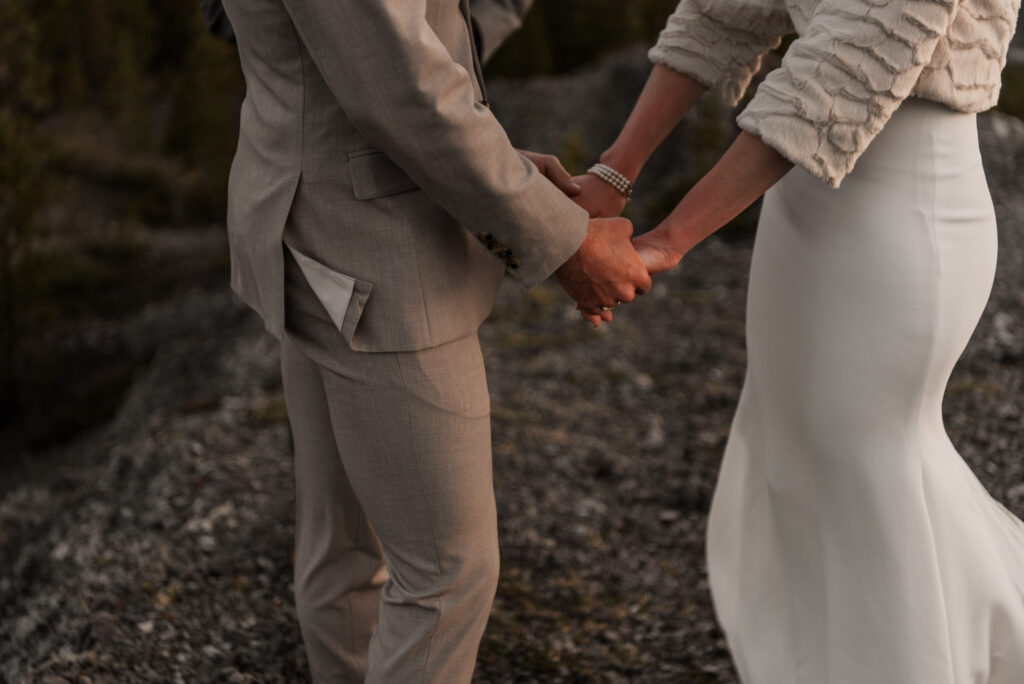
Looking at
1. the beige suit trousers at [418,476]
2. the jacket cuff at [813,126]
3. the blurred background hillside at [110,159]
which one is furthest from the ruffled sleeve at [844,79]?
the blurred background hillside at [110,159]

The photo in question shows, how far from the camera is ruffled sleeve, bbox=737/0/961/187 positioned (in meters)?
1.79

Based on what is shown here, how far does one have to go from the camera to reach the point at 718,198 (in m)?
1.98

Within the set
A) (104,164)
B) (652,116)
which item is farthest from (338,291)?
(104,164)

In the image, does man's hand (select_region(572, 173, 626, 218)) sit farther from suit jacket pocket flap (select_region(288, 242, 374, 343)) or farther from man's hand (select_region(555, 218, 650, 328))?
suit jacket pocket flap (select_region(288, 242, 374, 343))

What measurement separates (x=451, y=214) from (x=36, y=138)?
6506mm

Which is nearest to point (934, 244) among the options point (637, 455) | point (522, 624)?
point (522, 624)

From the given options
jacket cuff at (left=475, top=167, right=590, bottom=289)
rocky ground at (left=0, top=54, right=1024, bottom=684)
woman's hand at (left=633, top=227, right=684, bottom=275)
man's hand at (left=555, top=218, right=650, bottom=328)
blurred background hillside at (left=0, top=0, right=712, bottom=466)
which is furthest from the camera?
blurred background hillside at (left=0, top=0, right=712, bottom=466)

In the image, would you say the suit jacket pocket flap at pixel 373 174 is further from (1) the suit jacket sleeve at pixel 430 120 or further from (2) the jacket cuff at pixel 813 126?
(2) the jacket cuff at pixel 813 126

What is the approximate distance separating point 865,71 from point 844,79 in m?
0.04

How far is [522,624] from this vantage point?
3350 mm

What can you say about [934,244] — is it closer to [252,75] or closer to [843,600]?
[843,600]

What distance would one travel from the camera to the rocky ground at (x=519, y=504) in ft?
10.6

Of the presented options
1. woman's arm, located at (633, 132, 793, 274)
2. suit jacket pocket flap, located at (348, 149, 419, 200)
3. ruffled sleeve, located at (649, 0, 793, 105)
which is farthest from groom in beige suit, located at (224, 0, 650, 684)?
ruffled sleeve, located at (649, 0, 793, 105)

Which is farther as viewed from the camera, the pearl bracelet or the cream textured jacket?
the pearl bracelet
